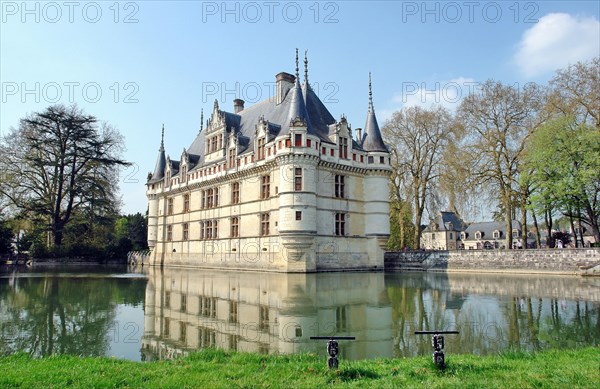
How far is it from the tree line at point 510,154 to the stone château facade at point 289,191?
4706mm

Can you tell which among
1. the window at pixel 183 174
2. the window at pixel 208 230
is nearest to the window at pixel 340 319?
the window at pixel 208 230

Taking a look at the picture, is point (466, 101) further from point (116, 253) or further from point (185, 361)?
point (116, 253)

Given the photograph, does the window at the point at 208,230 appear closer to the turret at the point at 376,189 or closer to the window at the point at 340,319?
the turret at the point at 376,189

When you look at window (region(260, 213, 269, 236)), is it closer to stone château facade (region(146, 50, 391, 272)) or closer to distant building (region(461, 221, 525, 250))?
stone château facade (region(146, 50, 391, 272))

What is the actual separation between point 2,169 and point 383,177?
31.8 meters

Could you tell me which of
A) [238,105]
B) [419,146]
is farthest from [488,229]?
[238,105]

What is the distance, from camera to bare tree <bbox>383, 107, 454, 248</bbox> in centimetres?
3288

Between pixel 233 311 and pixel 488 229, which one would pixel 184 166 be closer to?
pixel 233 311

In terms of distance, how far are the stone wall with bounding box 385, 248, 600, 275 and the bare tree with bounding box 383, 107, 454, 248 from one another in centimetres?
366

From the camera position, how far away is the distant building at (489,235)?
62719 mm

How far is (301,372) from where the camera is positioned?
17.2ft

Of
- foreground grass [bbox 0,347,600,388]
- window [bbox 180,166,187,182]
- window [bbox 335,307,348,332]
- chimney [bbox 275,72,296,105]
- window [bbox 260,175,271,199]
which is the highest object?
chimney [bbox 275,72,296,105]

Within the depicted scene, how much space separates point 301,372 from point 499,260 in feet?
80.6

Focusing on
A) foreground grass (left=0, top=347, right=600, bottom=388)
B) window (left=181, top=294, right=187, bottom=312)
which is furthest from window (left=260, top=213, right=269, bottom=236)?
foreground grass (left=0, top=347, right=600, bottom=388)
